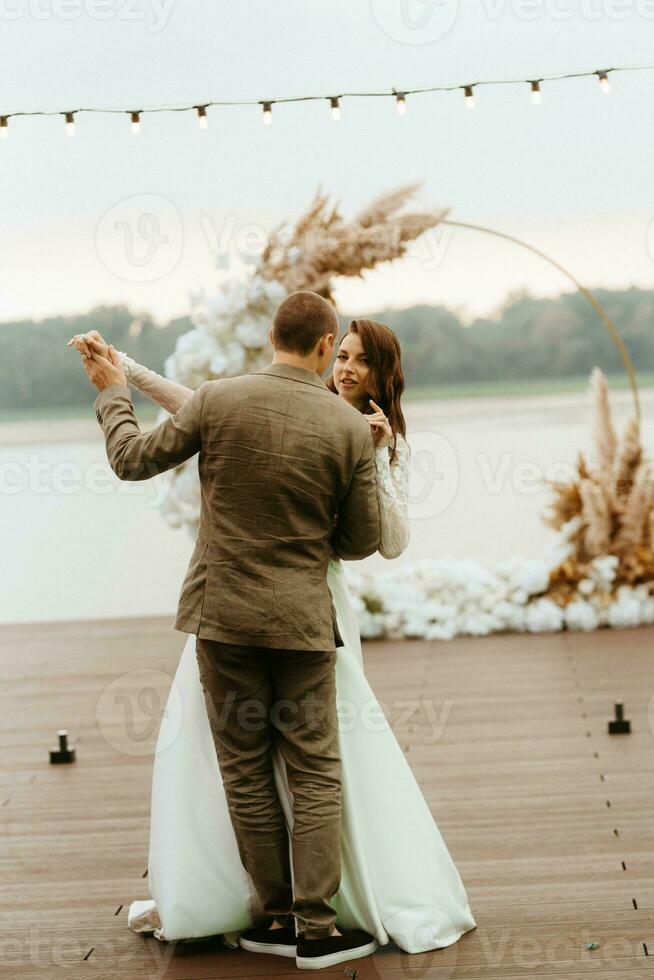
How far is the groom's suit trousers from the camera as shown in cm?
236

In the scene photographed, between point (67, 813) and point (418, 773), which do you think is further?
point (418, 773)

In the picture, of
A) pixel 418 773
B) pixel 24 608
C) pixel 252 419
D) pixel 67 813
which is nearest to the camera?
pixel 252 419

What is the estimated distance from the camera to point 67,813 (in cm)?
357

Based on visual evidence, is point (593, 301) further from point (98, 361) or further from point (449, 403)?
point (98, 361)

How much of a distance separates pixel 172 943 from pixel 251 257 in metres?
3.71

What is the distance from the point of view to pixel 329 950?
238 cm

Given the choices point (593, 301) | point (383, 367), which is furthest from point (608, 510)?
point (383, 367)

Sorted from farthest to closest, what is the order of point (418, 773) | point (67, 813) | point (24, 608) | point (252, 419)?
1. point (24, 608)
2. point (418, 773)
3. point (67, 813)
4. point (252, 419)

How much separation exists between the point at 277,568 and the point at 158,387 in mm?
489

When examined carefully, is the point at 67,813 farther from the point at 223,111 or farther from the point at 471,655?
the point at 223,111

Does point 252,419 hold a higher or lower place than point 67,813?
higher

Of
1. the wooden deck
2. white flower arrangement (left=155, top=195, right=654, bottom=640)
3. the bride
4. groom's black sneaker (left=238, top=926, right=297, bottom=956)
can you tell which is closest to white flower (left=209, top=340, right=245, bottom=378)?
white flower arrangement (left=155, top=195, right=654, bottom=640)

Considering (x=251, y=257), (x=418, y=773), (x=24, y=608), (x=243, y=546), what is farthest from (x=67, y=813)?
(x=24, y=608)

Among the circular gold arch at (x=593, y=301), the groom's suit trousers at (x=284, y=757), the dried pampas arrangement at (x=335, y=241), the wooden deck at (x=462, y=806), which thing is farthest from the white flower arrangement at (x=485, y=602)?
the groom's suit trousers at (x=284, y=757)
